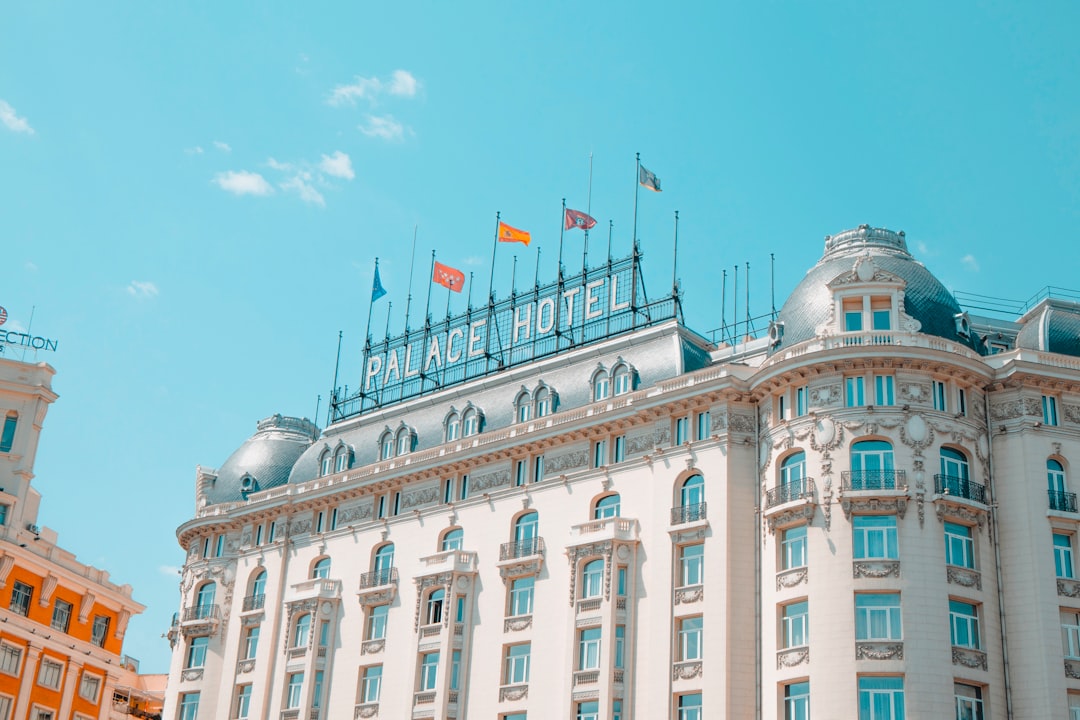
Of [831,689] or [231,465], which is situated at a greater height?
[231,465]

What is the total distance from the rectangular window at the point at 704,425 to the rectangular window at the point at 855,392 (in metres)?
7.03

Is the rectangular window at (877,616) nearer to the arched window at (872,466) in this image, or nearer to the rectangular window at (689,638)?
the arched window at (872,466)

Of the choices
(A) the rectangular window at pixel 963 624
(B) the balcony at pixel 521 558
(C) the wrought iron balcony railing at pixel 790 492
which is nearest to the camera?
(A) the rectangular window at pixel 963 624

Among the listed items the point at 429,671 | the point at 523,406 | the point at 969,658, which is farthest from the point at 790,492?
the point at 429,671

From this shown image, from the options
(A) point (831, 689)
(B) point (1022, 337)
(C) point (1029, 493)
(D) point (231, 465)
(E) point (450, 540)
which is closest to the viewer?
(A) point (831, 689)

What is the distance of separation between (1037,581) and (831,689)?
415 inches

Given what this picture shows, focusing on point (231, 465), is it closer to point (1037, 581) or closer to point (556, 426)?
point (556, 426)

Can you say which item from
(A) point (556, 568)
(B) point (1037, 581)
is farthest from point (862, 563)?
(A) point (556, 568)

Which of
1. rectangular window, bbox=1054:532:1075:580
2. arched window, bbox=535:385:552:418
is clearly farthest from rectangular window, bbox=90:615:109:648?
rectangular window, bbox=1054:532:1075:580

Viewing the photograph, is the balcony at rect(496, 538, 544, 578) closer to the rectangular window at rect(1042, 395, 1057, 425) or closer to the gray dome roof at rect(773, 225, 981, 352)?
the gray dome roof at rect(773, 225, 981, 352)

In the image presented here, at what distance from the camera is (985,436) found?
62344mm

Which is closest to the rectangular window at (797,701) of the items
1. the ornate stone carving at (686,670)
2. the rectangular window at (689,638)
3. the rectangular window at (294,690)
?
the ornate stone carving at (686,670)

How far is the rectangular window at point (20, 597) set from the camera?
262ft

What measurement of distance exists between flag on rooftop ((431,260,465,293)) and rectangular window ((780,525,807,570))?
32578 mm
